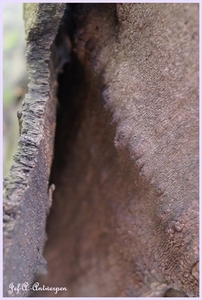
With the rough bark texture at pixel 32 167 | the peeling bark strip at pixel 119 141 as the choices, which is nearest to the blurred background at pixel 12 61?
the peeling bark strip at pixel 119 141

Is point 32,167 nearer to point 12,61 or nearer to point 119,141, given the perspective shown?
point 119,141

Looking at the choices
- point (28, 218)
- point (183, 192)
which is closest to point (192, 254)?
point (183, 192)

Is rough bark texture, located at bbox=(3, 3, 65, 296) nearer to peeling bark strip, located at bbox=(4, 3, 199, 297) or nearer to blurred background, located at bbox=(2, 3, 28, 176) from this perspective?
peeling bark strip, located at bbox=(4, 3, 199, 297)

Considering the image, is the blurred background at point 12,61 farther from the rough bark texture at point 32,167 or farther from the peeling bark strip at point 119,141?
the rough bark texture at point 32,167

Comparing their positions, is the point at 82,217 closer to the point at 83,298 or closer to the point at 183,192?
the point at 83,298

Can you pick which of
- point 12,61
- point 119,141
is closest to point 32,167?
point 119,141

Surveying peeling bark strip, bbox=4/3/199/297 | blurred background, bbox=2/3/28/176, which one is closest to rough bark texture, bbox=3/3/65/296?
peeling bark strip, bbox=4/3/199/297

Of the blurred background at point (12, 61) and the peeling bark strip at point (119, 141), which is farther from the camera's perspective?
the blurred background at point (12, 61)

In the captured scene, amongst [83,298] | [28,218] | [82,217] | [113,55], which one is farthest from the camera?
[82,217]
